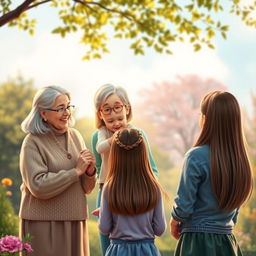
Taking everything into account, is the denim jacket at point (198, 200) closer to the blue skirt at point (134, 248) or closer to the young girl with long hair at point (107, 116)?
the blue skirt at point (134, 248)

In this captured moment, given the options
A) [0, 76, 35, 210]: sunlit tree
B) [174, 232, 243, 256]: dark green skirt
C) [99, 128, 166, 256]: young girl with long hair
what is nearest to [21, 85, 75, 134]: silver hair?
[99, 128, 166, 256]: young girl with long hair

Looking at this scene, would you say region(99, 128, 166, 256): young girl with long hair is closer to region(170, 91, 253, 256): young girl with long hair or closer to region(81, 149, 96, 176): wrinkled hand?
region(170, 91, 253, 256): young girl with long hair

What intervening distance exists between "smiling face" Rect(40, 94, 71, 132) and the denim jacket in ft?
3.97

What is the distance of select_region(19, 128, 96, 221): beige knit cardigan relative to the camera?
15.4 ft

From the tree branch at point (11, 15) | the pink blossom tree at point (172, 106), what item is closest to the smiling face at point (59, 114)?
the tree branch at point (11, 15)

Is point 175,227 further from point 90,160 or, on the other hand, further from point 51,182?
point 51,182

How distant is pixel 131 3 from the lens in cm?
1028

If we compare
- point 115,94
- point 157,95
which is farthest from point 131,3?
point 157,95

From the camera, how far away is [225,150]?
4.06 m

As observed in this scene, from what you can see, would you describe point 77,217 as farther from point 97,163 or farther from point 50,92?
point 50,92

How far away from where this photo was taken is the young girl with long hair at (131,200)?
13.3 ft

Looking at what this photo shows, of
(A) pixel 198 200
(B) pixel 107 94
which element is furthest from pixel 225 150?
(B) pixel 107 94

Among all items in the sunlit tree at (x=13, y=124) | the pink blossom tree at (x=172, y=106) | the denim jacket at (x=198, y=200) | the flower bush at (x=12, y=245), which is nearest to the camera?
the denim jacket at (x=198, y=200)

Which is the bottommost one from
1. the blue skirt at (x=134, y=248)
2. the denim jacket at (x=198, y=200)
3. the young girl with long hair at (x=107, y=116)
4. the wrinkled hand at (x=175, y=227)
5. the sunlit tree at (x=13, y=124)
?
the blue skirt at (x=134, y=248)
